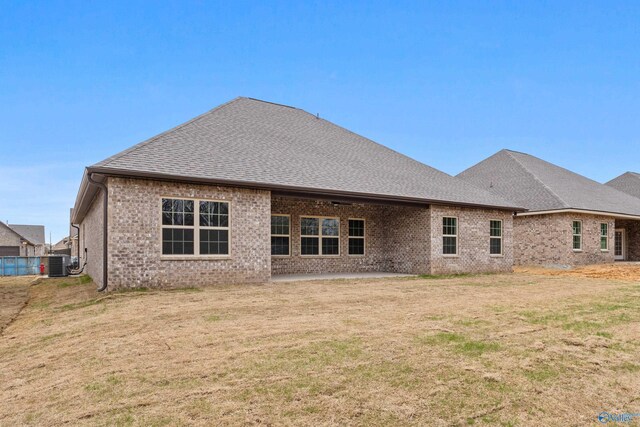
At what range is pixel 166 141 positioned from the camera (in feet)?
40.0

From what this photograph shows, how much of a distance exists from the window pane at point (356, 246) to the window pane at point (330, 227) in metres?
0.88

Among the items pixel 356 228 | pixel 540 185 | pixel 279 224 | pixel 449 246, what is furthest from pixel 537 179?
pixel 279 224

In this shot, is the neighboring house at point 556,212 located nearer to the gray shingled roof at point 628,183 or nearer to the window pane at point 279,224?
the gray shingled roof at point 628,183

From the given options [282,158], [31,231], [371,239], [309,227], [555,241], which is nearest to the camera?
[282,158]

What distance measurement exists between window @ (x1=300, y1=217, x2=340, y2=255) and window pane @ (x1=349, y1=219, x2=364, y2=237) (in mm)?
678

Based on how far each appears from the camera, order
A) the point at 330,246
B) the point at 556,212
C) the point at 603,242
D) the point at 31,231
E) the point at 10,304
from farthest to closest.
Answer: the point at 31,231 → the point at 603,242 → the point at 556,212 → the point at 330,246 → the point at 10,304

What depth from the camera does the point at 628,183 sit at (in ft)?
106

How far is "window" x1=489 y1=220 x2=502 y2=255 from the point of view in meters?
17.4

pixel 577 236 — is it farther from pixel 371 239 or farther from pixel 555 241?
pixel 371 239

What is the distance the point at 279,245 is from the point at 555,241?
14886 mm

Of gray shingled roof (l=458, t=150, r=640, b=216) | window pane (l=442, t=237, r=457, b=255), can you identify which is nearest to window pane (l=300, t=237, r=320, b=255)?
window pane (l=442, t=237, r=457, b=255)

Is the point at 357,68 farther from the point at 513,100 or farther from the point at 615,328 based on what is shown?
the point at 615,328

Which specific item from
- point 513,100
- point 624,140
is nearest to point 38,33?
point 513,100

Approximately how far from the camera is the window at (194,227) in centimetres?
1080
